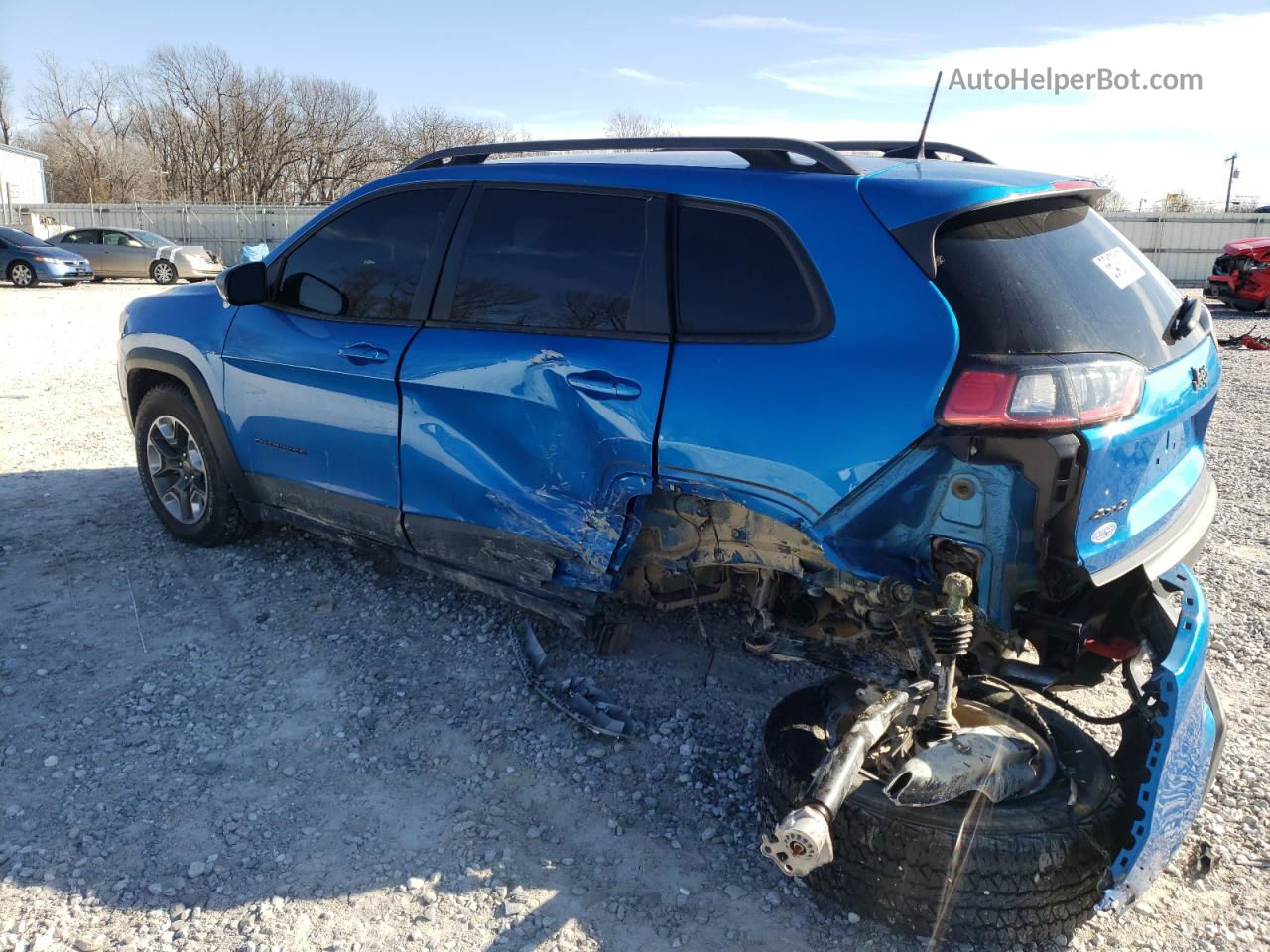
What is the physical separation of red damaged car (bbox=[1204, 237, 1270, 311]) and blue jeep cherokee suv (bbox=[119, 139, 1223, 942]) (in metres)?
15.9

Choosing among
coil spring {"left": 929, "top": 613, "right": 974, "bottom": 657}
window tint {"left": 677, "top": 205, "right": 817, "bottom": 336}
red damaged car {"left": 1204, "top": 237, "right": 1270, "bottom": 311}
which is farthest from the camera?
red damaged car {"left": 1204, "top": 237, "right": 1270, "bottom": 311}

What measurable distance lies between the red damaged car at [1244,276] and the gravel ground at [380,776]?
14.4 metres

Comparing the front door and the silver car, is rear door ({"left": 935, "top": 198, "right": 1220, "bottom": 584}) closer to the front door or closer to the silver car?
the front door

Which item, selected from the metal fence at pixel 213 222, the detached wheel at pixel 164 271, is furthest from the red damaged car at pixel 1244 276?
the metal fence at pixel 213 222

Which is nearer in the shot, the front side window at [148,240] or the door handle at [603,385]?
the door handle at [603,385]

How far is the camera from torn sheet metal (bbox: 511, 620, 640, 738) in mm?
3420

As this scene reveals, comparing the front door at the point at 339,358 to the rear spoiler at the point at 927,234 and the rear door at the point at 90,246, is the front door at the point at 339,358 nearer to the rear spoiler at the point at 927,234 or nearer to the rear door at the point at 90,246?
the rear spoiler at the point at 927,234

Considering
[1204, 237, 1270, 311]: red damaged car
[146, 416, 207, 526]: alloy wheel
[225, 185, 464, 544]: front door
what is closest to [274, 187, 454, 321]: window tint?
[225, 185, 464, 544]: front door

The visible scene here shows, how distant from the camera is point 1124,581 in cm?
282

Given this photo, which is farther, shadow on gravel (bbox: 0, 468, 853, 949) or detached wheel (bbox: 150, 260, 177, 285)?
detached wheel (bbox: 150, 260, 177, 285)

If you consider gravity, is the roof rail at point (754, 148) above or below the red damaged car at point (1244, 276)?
above

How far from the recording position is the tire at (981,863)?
2.38 m

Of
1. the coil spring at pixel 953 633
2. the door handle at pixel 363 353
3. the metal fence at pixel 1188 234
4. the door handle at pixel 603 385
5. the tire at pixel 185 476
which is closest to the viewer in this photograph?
the coil spring at pixel 953 633

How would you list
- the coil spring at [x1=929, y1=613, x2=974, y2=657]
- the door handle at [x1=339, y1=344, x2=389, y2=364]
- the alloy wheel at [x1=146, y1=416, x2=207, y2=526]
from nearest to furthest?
the coil spring at [x1=929, y1=613, x2=974, y2=657]
the door handle at [x1=339, y1=344, x2=389, y2=364]
the alloy wheel at [x1=146, y1=416, x2=207, y2=526]
